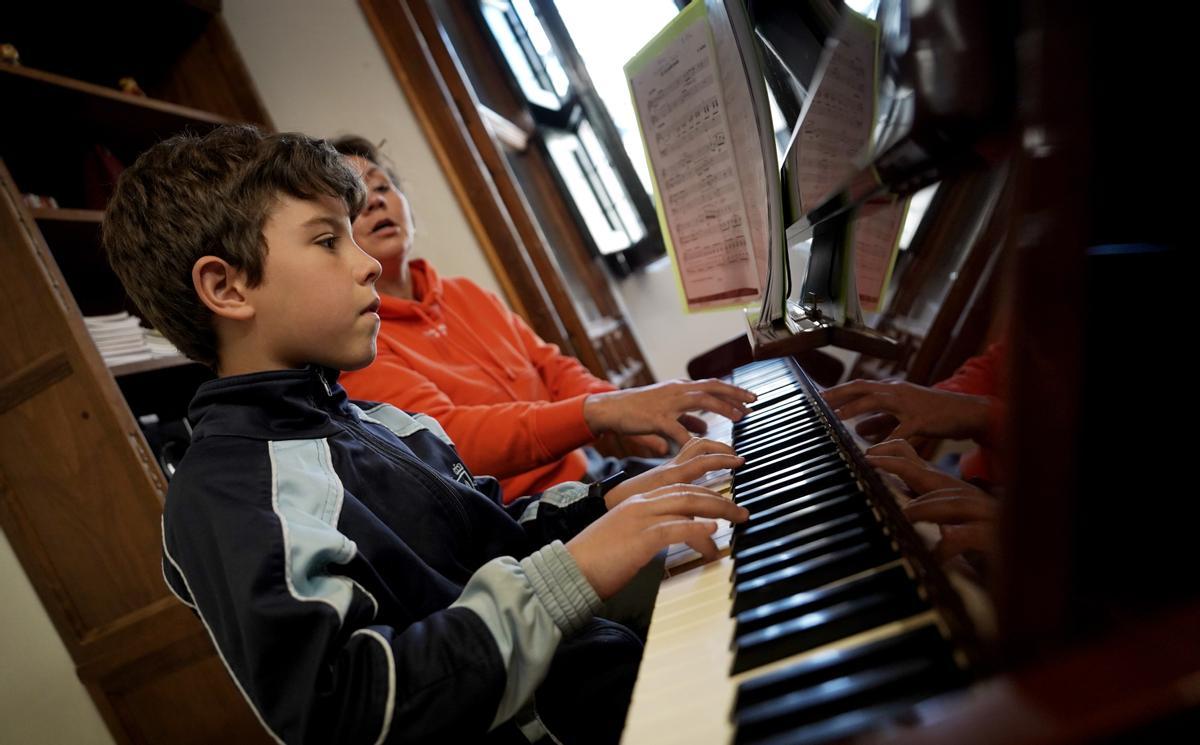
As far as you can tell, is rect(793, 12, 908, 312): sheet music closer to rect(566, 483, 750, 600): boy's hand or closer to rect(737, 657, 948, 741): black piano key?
rect(566, 483, 750, 600): boy's hand

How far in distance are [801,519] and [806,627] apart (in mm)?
168

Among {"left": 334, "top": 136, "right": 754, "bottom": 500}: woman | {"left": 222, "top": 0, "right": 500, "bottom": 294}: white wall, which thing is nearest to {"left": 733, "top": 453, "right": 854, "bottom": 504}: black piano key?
{"left": 334, "top": 136, "right": 754, "bottom": 500}: woman

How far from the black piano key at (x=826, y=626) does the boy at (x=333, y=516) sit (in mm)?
196

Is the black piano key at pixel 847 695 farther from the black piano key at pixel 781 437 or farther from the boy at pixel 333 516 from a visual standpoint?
the black piano key at pixel 781 437

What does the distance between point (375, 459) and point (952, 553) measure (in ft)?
2.29

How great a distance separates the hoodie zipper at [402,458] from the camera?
91 centimetres

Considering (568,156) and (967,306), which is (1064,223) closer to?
(967,306)

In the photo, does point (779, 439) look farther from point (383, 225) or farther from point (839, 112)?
point (383, 225)

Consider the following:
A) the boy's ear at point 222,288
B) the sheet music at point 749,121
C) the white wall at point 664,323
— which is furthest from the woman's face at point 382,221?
the white wall at point 664,323

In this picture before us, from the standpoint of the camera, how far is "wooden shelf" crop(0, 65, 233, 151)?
1.64 m

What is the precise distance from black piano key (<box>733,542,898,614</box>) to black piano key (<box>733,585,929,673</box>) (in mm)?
40

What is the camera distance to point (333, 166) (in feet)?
3.28

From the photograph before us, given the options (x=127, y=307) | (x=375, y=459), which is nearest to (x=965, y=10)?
(x=375, y=459)

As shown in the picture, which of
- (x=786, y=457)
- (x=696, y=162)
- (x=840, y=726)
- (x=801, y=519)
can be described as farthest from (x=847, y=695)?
(x=696, y=162)
